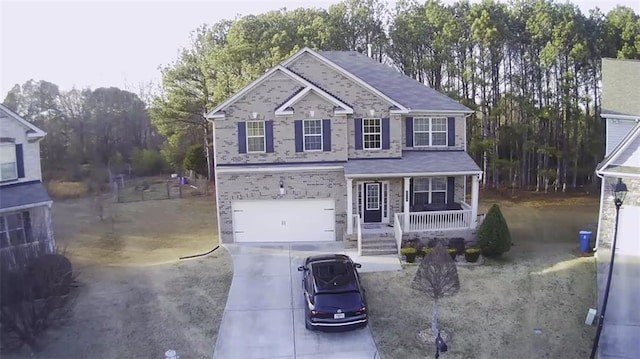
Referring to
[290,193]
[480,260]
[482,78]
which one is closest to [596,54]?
[482,78]

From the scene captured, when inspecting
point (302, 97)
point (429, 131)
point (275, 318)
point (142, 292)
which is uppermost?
point (302, 97)

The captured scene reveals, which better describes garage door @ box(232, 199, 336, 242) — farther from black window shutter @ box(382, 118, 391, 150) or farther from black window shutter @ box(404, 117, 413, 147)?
black window shutter @ box(404, 117, 413, 147)

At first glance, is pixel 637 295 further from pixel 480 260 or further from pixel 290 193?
pixel 290 193

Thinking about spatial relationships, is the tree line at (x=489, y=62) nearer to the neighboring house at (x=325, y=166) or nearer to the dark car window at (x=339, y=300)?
the neighboring house at (x=325, y=166)

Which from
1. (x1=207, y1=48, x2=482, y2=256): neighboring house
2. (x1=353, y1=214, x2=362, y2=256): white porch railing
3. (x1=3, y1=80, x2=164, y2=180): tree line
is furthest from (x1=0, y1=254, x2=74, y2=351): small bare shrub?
(x1=3, y1=80, x2=164, y2=180): tree line

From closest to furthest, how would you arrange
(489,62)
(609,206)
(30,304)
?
(30,304) < (609,206) < (489,62)

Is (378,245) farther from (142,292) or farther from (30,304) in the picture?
(30,304)

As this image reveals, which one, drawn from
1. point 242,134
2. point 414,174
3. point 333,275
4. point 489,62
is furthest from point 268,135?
point 489,62
